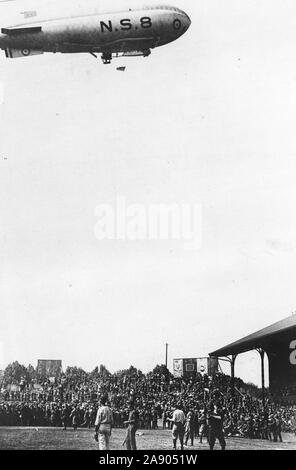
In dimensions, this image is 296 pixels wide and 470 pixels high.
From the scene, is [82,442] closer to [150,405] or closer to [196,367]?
[150,405]

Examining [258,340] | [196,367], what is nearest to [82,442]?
[258,340]

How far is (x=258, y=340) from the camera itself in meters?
16.4

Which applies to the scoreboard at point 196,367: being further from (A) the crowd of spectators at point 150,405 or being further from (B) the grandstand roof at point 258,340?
(B) the grandstand roof at point 258,340

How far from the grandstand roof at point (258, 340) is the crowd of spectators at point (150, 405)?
1352 millimetres

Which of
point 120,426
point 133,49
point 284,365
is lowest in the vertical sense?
point 120,426

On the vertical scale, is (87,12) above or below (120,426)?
above

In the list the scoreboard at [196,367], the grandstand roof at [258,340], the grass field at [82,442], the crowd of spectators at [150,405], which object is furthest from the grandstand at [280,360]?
the scoreboard at [196,367]

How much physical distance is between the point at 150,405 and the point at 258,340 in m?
5.60

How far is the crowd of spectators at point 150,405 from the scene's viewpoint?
16.9 metres
